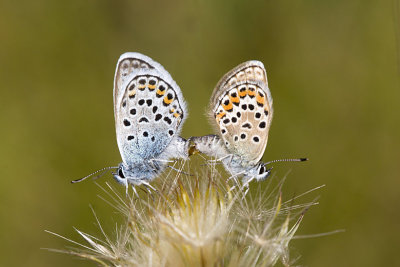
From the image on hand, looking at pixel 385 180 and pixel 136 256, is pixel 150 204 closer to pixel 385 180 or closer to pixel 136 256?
pixel 136 256

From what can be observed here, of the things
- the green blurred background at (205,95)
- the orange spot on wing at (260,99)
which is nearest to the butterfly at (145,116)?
the orange spot on wing at (260,99)

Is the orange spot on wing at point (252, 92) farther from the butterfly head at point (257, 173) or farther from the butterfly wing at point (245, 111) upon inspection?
the butterfly head at point (257, 173)

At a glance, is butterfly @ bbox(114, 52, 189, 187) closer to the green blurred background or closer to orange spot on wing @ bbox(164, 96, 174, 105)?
orange spot on wing @ bbox(164, 96, 174, 105)

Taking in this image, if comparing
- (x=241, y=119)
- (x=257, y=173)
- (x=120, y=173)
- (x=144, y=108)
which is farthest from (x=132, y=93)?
(x=257, y=173)

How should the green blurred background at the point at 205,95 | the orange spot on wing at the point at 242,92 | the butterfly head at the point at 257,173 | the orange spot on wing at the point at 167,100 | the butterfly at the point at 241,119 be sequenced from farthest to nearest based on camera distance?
the green blurred background at the point at 205,95 → the orange spot on wing at the point at 167,100 → the orange spot on wing at the point at 242,92 → the butterfly at the point at 241,119 → the butterfly head at the point at 257,173

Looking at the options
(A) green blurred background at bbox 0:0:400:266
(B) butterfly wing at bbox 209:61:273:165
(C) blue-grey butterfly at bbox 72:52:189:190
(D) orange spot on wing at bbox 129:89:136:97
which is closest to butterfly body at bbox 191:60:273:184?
(B) butterfly wing at bbox 209:61:273:165

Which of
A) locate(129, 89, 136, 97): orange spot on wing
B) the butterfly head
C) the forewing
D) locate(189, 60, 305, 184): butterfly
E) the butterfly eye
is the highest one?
the forewing

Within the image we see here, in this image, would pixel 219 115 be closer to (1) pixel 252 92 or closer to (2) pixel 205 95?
(1) pixel 252 92
